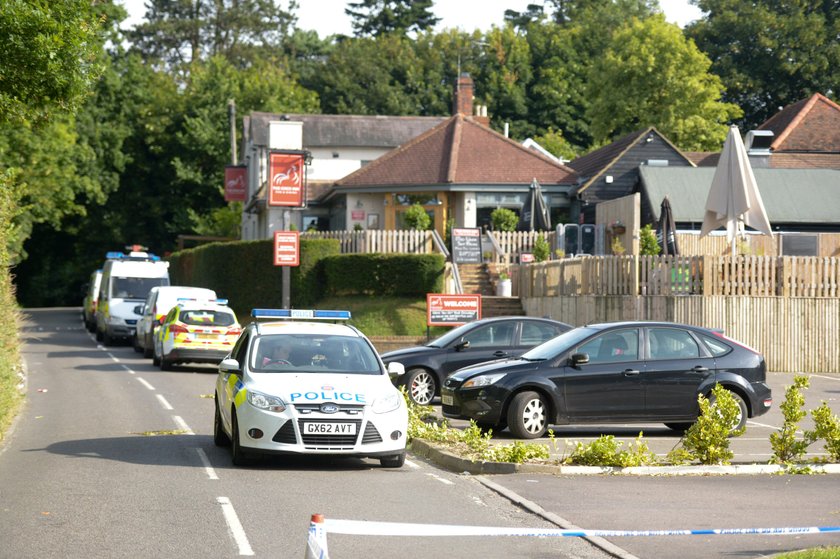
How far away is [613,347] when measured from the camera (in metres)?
16.2

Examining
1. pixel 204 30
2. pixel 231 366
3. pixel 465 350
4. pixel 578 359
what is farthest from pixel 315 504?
pixel 204 30

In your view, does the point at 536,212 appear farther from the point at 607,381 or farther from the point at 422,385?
the point at 607,381

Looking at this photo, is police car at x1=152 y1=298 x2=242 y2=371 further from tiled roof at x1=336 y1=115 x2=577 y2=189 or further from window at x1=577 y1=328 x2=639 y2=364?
tiled roof at x1=336 y1=115 x2=577 y2=189

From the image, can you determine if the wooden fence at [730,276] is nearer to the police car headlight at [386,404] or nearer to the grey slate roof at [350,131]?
the police car headlight at [386,404]

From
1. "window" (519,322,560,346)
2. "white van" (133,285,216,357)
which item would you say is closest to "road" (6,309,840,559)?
"window" (519,322,560,346)

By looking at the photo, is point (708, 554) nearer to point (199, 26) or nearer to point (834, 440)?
point (834, 440)

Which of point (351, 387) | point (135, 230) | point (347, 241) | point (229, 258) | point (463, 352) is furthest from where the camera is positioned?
point (135, 230)

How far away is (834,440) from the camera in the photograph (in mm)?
13117

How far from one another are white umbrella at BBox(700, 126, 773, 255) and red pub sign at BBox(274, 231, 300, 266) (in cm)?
1272

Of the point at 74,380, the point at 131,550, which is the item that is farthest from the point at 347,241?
the point at 131,550

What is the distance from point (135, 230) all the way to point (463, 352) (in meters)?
57.5

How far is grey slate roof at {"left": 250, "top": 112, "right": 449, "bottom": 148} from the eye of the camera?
6116 cm

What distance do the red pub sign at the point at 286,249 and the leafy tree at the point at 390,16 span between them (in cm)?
6655

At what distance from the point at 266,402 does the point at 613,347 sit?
5494 mm
